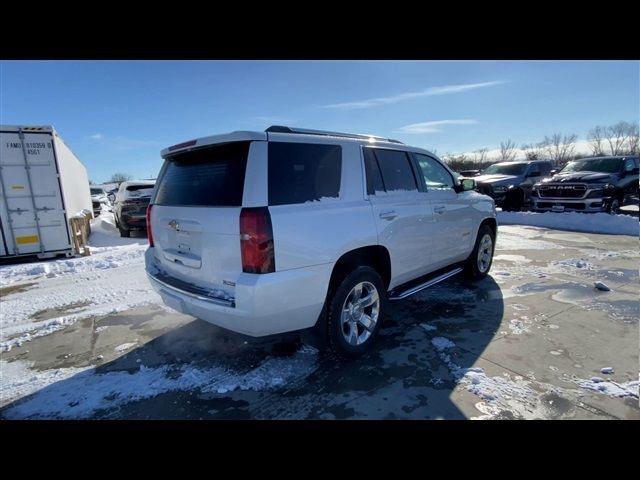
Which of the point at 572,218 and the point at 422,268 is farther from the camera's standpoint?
the point at 572,218

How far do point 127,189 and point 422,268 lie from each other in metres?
11.0

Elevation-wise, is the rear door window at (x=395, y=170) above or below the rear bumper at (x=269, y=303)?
above

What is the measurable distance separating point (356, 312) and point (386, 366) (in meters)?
0.56

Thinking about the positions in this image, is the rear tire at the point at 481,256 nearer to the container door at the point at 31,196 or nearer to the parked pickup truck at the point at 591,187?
the parked pickup truck at the point at 591,187

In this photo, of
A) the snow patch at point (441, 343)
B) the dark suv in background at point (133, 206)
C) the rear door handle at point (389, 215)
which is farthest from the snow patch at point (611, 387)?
the dark suv in background at point (133, 206)

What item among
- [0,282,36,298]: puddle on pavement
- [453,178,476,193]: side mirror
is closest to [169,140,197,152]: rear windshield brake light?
[453,178,476,193]: side mirror

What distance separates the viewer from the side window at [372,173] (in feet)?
10.8

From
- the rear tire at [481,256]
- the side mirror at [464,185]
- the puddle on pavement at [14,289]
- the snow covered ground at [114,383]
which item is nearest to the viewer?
the snow covered ground at [114,383]

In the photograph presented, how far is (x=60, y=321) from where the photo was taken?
13.9 ft

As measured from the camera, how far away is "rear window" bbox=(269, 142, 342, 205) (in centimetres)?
258

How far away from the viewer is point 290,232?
2.51 meters

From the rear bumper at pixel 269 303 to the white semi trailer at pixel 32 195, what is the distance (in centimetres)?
735
